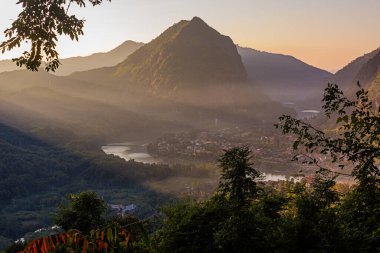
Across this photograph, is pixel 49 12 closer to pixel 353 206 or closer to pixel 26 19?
pixel 26 19

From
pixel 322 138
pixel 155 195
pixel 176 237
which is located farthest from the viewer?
pixel 155 195

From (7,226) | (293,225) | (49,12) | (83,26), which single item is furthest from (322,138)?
(7,226)

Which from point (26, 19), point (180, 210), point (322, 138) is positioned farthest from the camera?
point (180, 210)

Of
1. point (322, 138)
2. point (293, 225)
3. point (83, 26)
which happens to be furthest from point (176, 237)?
point (83, 26)

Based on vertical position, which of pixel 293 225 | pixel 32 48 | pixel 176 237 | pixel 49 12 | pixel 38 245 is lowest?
pixel 176 237

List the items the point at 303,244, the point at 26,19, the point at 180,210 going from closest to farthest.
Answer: the point at 26,19
the point at 303,244
the point at 180,210

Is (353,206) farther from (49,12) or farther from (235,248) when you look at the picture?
(49,12)

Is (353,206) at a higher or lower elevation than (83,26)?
lower

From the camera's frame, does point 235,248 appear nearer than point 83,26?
No

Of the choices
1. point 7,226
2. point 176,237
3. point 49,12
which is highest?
point 49,12
